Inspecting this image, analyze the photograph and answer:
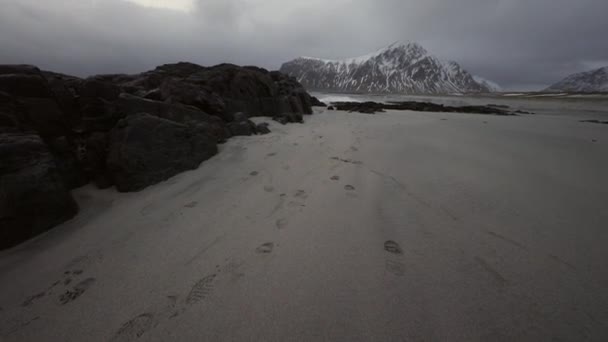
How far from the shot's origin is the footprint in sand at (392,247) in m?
1.97

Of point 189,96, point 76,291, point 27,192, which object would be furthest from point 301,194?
point 189,96

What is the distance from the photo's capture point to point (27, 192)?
8.14ft

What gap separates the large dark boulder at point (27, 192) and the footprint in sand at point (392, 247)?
4127mm

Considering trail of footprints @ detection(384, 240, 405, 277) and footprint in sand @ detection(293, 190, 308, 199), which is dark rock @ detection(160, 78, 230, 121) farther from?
trail of footprints @ detection(384, 240, 405, 277)

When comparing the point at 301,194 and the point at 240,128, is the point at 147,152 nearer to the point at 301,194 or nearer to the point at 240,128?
the point at 301,194

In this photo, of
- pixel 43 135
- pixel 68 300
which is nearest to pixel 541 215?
pixel 68 300

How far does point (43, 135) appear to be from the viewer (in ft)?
11.0

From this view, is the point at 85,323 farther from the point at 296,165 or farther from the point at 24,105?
A: the point at 24,105

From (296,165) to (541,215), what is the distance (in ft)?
11.7

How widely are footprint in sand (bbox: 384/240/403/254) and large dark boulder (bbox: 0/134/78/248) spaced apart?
162 inches

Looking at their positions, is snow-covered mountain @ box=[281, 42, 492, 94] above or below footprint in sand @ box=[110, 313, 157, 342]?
above

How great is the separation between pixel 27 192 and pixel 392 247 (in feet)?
14.0

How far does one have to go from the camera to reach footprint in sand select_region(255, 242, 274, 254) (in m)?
2.03

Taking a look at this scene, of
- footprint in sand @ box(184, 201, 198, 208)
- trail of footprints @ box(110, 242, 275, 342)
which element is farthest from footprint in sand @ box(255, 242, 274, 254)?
footprint in sand @ box(184, 201, 198, 208)
